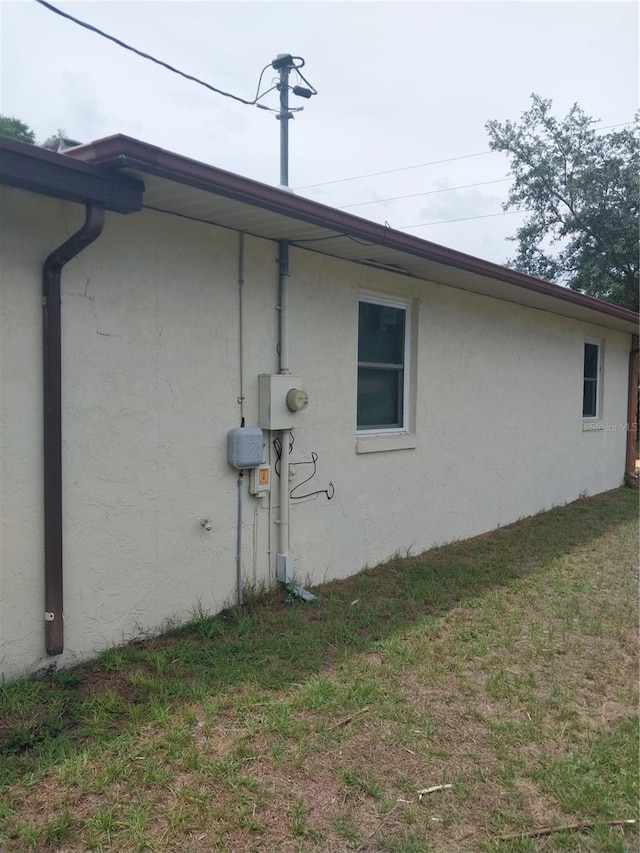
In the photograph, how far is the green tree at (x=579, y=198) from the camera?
19703 mm

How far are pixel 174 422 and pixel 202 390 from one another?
0.99ft

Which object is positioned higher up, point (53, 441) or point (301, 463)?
point (53, 441)

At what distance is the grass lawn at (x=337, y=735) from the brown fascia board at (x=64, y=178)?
7.83ft

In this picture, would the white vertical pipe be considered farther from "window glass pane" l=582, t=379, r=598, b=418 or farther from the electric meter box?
"window glass pane" l=582, t=379, r=598, b=418

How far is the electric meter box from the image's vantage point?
4273mm

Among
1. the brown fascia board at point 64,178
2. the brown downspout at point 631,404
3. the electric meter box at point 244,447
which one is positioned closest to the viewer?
the brown fascia board at point 64,178

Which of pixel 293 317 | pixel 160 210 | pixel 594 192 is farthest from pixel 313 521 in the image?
pixel 594 192

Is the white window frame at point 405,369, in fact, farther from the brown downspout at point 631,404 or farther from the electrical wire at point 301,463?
the brown downspout at point 631,404

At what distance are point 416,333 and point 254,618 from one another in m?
3.10

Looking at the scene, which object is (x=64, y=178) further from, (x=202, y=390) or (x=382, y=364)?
(x=382, y=364)

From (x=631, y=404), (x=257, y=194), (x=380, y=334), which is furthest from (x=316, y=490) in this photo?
(x=631, y=404)

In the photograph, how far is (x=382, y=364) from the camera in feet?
18.9

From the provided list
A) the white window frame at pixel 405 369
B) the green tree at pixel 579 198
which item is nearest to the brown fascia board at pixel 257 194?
the white window frame at pixel 405 369

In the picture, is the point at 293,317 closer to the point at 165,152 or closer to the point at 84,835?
the point at 165,152
